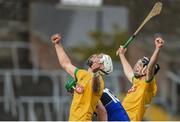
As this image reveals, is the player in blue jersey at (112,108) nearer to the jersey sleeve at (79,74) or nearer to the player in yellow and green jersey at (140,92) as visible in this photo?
the player in yellow and green jersey at (140,92)

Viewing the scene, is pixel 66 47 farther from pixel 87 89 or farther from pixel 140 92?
pixel 87 89

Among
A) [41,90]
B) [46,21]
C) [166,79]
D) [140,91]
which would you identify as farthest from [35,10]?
[140,91]

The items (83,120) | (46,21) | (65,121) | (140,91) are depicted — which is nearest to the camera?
(83,120)

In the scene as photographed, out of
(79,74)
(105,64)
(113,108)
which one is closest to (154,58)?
(105,64)

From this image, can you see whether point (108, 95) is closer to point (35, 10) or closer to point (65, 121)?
point (65, 121)

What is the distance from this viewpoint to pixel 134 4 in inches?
608

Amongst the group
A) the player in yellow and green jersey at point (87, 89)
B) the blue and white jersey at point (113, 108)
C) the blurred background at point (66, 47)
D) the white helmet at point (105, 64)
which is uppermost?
the white helmet at point (105, 64)

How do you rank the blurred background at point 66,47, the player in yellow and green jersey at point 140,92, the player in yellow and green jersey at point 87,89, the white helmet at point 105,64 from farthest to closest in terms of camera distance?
1. the blurred background at point 66,47
2. the player in yellow and green jersey at point 140,92
3. the white helmet at point 105,64
4. the player in yellow and green jersey at point 87,89

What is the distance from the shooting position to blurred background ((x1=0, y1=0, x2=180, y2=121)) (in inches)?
616

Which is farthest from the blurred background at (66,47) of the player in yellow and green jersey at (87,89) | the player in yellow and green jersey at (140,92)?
the player in yellow and green jersey at (87,89)

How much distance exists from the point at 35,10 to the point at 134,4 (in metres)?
2.47

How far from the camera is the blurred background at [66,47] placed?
51.4ft

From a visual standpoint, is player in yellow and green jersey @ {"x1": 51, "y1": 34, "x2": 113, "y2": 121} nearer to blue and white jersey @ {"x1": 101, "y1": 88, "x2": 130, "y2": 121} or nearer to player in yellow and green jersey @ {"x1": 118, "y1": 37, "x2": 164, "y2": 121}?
blue and white jersey @ {"x1": 101, "y1": 88, "x2": 130, "y2": 121}

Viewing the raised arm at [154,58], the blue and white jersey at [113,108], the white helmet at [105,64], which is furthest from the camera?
the blue and white jersey at [113,108]
